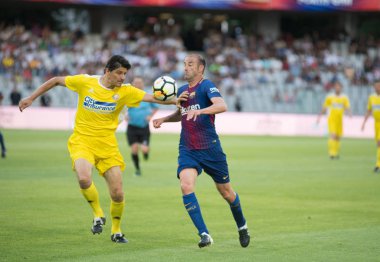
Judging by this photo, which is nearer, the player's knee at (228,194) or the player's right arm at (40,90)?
the player's knee at (228,194)

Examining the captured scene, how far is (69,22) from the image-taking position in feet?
178

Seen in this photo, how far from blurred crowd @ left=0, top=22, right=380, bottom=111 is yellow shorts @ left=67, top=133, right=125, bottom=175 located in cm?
2685

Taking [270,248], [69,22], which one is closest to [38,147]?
[270,248]

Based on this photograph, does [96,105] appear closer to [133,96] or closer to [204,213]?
[133,96]

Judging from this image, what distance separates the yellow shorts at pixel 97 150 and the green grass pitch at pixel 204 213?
95 centimetres

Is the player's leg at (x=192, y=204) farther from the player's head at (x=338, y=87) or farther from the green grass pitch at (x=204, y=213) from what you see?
the player's head at (x=338, y=87)

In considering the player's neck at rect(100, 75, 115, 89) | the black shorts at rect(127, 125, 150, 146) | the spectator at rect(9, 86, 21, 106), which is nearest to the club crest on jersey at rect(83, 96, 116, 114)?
the player's neck at rect(100, 75, 115, 89)

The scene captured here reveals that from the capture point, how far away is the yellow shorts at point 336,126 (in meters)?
25.1

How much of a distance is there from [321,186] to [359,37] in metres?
33.2

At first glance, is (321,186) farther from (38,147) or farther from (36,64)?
(36,64)

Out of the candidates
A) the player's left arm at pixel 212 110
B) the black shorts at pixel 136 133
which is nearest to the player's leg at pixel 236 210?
the player's left arm at pixel 212 110

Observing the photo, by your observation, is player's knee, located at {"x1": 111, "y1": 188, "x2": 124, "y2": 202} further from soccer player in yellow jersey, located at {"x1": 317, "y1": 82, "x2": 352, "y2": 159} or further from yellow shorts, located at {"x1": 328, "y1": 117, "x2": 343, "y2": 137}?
yellow shorts, located at {"x1": 328, "y1": 117, "x2": 343, "y2": 137}

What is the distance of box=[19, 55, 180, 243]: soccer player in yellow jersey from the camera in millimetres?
9922

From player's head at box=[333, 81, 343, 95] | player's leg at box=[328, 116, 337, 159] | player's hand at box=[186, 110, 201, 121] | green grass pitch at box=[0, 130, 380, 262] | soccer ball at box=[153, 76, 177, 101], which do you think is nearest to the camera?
player's hand at box=[186, 110, 201, 121]
